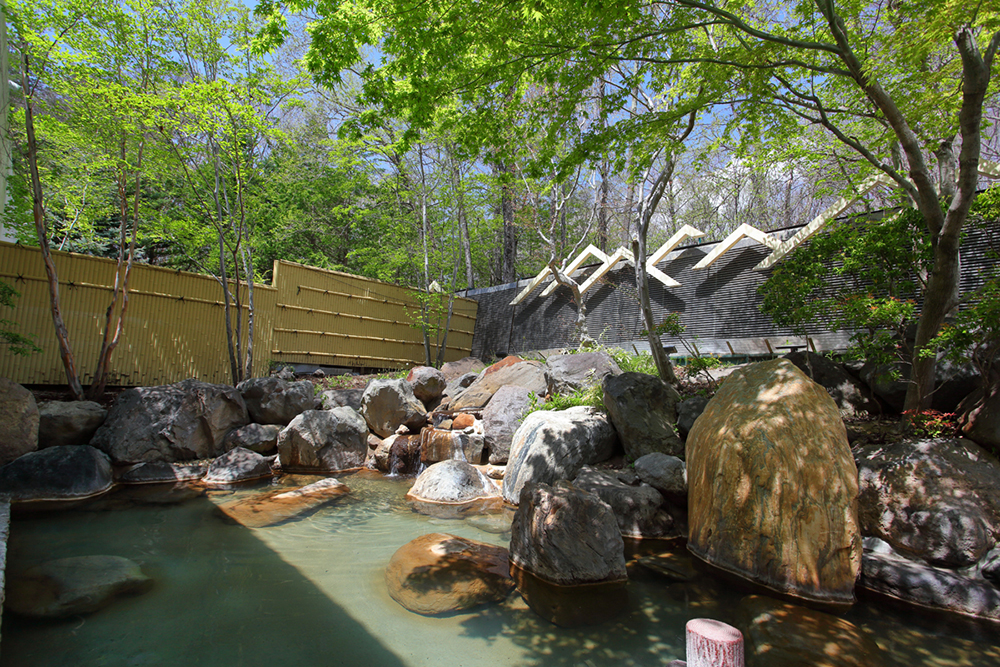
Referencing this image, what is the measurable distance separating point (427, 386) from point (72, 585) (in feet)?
22.5

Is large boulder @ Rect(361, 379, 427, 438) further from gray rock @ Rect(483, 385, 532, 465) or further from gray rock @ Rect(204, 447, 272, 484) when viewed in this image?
gray rock @ Rect(204, 447, 272, 484)

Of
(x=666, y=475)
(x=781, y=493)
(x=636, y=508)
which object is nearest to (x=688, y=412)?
(x=666, y=475)

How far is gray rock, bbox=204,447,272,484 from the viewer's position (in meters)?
7.11

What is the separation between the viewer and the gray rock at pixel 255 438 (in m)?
7.91

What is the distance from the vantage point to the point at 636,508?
526 centimetres

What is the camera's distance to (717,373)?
8.22 m

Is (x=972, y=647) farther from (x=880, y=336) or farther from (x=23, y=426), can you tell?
(x=23, y=426)

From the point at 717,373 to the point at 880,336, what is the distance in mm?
3220

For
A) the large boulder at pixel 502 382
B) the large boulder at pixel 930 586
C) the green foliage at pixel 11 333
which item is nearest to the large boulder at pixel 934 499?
the large boulder at pixel 930 586

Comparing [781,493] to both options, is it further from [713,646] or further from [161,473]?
[161,473]

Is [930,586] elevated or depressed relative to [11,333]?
depressed

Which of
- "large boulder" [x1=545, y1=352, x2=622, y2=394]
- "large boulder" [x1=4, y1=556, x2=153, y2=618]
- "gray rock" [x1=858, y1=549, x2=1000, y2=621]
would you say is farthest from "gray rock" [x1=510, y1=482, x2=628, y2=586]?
"large boulder" [x1=545, y1=352, x2=622, y2=394]

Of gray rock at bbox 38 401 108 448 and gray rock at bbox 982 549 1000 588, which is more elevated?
gray rock at bbox 38 401 108 448

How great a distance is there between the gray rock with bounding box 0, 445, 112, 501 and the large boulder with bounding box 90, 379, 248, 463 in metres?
0.50
